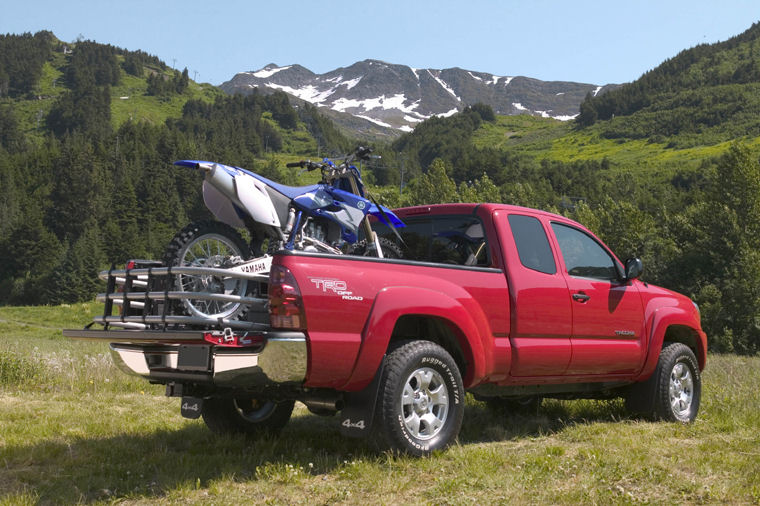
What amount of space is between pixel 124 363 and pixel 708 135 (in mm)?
171284

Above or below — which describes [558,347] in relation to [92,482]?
above

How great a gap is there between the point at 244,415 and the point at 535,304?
267 cm

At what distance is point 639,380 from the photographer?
7234 mm

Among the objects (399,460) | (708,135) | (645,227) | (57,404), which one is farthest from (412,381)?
(708,135)

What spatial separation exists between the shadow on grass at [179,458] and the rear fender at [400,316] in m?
0.70

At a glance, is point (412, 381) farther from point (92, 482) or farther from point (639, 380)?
point (639, 380)

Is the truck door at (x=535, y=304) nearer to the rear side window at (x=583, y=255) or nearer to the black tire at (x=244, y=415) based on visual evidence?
Answer: the rear side window at (x=583, y=255)

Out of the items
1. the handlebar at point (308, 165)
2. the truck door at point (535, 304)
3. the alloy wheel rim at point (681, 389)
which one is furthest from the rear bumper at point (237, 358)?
the alloy wheel rim at point (681, 389)

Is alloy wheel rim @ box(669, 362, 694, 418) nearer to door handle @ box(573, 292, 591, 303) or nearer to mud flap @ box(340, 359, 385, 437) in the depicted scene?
door handle @ box(573, 292, 591, 303)

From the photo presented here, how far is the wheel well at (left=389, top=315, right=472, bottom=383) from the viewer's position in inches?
215

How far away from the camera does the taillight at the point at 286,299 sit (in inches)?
A: 178

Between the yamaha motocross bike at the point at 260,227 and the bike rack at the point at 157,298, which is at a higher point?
the yamaha motocross bike at the point at 260,227

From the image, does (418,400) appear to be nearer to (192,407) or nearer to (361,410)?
(361,410)

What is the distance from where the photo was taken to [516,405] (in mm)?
7762
